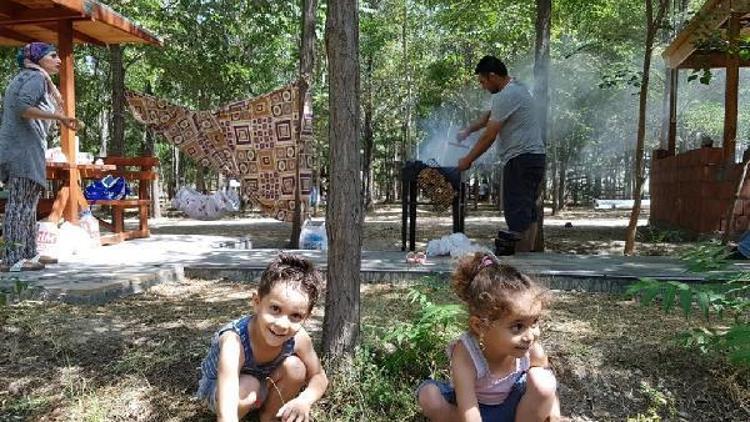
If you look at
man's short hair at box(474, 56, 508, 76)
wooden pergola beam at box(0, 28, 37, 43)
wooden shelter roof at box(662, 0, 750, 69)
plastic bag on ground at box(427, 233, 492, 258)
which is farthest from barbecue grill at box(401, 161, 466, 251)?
wooden pergola beam at box(0, 28, 37, 43)

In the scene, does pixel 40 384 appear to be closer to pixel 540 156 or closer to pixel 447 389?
pixel 447 389

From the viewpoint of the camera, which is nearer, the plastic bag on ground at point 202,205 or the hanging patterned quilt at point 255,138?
the hanging patterned quilt at point 255,138

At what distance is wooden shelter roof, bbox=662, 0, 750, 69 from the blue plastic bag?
624cm

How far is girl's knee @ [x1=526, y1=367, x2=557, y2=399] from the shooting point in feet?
6.67

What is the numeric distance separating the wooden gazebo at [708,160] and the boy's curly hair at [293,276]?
5.16 m

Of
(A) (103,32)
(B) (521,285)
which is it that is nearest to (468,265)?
(B) (521,285)

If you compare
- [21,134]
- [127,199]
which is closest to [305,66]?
[127,199]

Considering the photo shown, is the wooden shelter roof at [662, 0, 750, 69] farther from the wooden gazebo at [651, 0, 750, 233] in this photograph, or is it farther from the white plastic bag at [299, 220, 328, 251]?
the white plastic bag at [299, 220, 328, 251]

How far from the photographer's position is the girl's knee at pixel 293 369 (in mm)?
2256

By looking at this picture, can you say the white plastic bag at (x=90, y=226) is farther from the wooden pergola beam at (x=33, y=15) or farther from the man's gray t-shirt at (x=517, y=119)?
the man's gray t-shirt at (x=517, y=119)

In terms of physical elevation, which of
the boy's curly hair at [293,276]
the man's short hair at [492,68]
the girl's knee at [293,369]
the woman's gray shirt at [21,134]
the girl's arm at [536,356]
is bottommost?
the girl's knee at [293,369]

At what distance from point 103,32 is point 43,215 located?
2.20m

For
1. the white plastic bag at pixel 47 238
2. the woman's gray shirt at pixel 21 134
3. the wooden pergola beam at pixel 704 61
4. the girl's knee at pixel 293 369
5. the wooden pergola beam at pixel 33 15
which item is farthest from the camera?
the wooden pergola beam at pixel 704 61

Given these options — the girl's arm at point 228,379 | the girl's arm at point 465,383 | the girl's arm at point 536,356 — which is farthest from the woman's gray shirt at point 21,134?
the girl's arm at point 536,356
